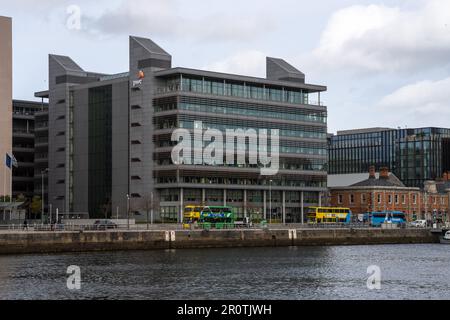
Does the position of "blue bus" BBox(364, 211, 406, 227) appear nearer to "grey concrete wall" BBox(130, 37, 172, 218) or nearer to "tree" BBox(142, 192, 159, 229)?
"tree" BBox(142, 192, 159, 229)

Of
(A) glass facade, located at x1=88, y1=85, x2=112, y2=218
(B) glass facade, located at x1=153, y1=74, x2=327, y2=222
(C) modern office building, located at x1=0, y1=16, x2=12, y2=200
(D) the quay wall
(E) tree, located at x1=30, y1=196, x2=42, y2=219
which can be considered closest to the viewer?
(D) the quay wall

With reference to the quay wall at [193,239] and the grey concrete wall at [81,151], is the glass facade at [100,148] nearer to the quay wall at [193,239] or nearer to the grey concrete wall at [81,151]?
the grey concrete wall at [81,151]

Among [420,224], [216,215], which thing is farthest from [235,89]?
[420,224]

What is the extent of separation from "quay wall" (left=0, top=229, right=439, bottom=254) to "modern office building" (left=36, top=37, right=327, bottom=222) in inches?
1386

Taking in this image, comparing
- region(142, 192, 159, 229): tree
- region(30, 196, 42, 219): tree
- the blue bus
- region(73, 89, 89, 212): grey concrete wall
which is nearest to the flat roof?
region(73, 89, 89, 212): grey concrete wall

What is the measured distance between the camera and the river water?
70562mm

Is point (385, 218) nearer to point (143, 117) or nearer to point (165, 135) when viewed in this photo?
point (165, 135)

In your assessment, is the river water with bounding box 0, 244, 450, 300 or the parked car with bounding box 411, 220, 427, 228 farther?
the parked car with bounding box 411, 220, 427, 228

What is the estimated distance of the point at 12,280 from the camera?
3076 inches

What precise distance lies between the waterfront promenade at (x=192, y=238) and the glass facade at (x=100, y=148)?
53.9m

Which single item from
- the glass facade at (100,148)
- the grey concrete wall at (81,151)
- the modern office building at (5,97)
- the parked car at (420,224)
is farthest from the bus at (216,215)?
the grey concrete wall at (81,151)

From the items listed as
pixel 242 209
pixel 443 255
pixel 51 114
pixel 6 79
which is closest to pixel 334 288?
pixel 443 255

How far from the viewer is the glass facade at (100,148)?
7318 inches

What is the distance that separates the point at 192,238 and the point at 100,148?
63.2m
